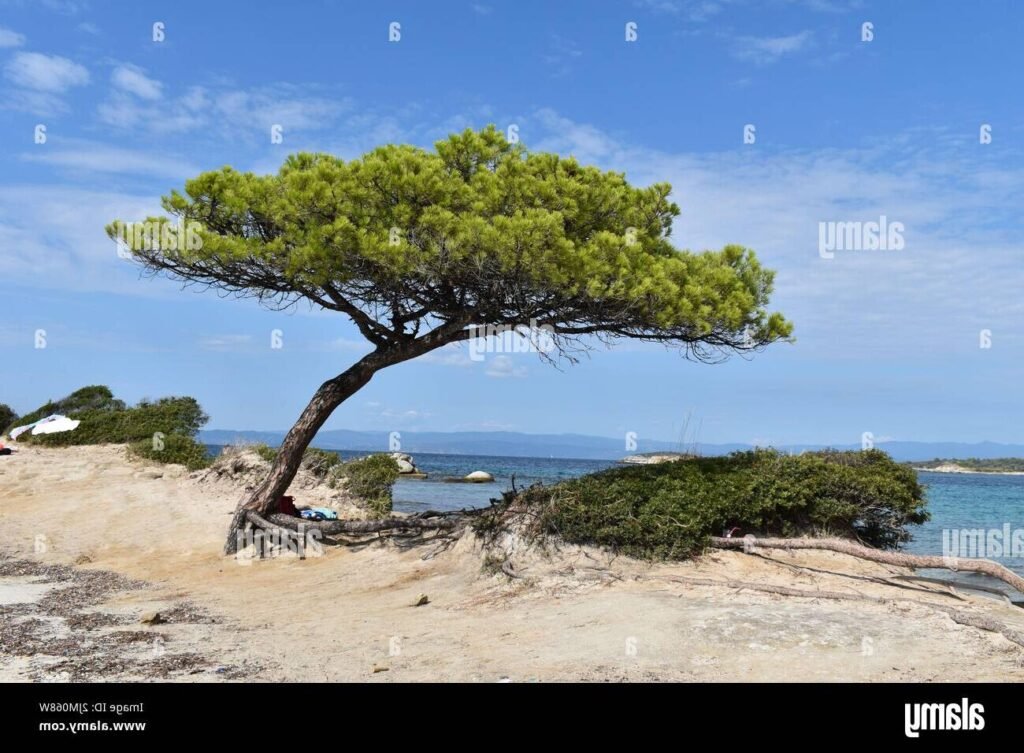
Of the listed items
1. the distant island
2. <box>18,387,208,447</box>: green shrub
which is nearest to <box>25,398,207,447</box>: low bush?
<box>18,387,208,447</box>: green shrub

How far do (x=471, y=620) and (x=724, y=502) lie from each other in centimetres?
442

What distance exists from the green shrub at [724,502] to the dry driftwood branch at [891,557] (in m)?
0.55

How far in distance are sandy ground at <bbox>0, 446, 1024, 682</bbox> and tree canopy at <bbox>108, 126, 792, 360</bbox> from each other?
3.89 meters

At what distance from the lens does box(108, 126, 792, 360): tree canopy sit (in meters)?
11.3

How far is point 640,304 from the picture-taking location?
11805 millimetres

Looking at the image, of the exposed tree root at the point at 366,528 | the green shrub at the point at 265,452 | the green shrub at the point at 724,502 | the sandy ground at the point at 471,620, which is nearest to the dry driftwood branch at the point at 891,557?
the sandy ground at the point at 471,620

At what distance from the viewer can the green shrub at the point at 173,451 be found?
2673cm

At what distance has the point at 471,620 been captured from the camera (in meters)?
9.49

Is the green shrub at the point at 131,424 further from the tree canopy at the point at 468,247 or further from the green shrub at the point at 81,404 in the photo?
the tree canopy at the point at 468,247

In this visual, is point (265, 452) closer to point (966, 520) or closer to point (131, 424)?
point (131, 424)

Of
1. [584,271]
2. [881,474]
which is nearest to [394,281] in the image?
[584,271]

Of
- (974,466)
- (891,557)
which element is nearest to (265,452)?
(891,557)

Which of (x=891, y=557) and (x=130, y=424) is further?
(x=130, y=424)
